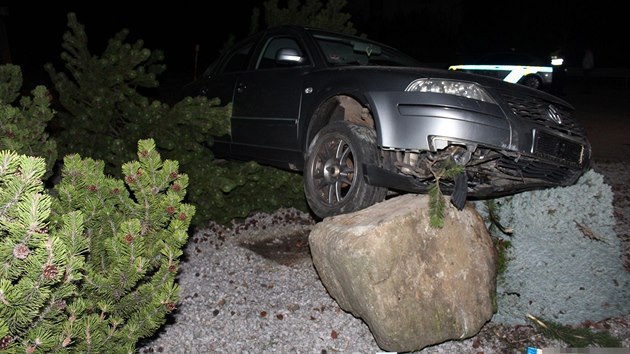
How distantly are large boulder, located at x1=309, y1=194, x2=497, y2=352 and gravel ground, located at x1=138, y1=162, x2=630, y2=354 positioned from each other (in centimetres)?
27

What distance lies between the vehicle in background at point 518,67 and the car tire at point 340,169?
10568 mm

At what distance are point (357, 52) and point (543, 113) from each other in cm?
196

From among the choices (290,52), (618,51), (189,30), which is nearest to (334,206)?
(290,52)

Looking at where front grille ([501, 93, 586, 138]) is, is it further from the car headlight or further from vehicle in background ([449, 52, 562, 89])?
vehicle in background ([449, 52, 562, 89])

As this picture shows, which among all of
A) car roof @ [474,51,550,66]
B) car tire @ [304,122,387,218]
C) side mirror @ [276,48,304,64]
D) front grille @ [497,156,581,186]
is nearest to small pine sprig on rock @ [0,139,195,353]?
car tire @ [304,122,387,218]

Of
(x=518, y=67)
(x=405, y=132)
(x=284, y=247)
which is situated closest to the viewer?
(x=405, y=132)

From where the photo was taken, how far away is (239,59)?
5.76 metres

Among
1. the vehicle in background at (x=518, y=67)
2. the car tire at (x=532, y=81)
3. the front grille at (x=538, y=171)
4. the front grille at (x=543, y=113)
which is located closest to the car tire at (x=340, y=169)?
the front grille at (x=538, y=171)

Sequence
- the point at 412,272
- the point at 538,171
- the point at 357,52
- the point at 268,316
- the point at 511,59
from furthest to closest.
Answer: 1. the point at 511,59
2. the point at 357,52
3. the point at 268,316
4. the point at 538,171
5. the point at 412,272

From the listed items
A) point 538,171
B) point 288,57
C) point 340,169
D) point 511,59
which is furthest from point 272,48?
point 511,59

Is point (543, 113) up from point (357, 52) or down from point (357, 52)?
down

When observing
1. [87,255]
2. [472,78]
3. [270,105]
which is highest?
[472,78]

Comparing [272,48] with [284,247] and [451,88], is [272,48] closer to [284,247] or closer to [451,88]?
[284,247]

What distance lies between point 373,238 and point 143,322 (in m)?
1.49
